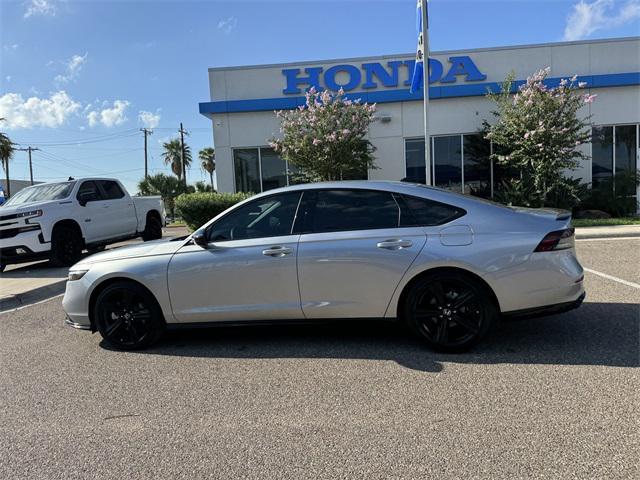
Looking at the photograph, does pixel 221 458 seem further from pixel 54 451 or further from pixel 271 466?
pixel 54 451

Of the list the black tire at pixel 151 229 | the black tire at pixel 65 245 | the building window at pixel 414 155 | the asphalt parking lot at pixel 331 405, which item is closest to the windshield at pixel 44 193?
the black tire at pixel 65 245

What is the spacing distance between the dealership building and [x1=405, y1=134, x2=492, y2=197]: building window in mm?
37

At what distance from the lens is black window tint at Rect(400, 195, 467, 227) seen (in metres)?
4.34

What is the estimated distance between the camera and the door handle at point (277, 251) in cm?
440

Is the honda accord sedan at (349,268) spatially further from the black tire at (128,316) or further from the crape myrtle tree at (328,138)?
the crape myrtle tree at (328,138)

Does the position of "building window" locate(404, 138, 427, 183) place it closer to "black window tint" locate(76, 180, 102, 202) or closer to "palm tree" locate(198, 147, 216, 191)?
"black window tint" locate(76, 180, 102, 202)

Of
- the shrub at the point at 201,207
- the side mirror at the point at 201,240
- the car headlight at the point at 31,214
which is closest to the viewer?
the side mirror at the point at 201,240

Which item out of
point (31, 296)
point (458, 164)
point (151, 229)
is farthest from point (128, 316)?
point (458, 164)

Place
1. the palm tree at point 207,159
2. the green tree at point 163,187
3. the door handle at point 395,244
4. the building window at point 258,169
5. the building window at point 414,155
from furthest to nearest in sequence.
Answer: the palm tree at point 207,159 → the green tree at point 163,187 → the building window at point 258,169 → the building window at point 414,155 → the door handle at point 395,244

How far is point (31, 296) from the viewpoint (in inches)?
316

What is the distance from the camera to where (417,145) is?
1822 cm

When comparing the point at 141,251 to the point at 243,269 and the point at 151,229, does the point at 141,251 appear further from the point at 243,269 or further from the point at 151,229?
the point at 151,229

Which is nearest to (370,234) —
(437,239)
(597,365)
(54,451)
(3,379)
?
(437,239)

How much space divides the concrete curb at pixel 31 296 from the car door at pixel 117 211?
3.01 m
